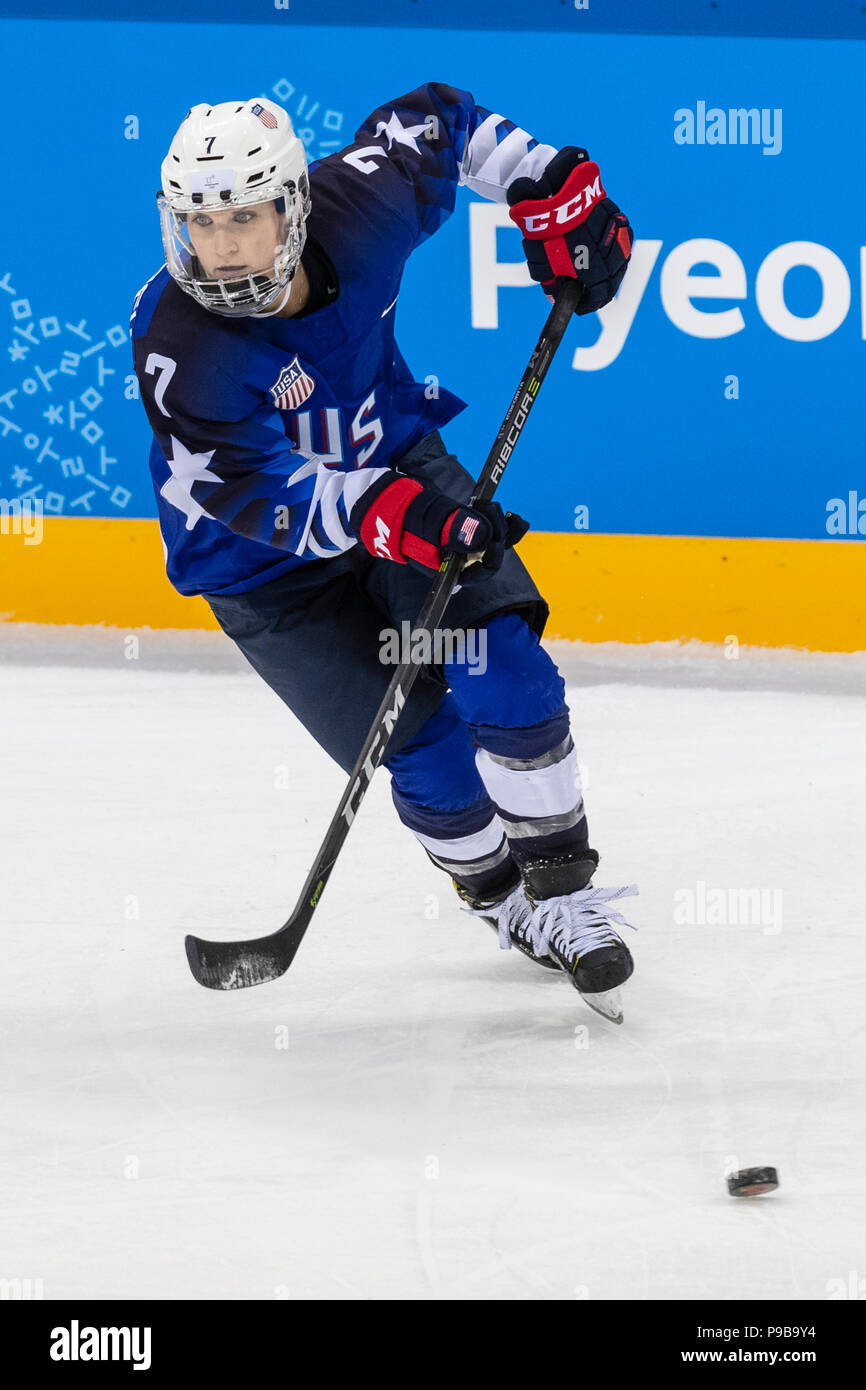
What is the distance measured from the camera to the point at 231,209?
1.90 meters

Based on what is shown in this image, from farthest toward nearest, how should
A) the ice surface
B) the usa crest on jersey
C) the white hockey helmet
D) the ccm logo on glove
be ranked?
the ccm logo on glove → the usa crest on jersey → the white hockey helmet → the ice surface

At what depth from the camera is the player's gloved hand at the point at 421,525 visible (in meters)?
1.91

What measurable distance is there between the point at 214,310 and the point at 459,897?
3.33ft

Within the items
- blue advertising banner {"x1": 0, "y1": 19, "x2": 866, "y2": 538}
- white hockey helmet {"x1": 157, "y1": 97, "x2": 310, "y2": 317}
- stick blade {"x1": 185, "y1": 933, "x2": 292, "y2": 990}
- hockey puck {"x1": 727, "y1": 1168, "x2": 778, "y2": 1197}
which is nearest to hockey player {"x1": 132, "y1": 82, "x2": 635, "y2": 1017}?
white hockey helmet {"x1": 157, "y1": 97, "x2": 310, "y2": 317}

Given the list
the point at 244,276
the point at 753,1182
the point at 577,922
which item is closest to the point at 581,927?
the point at 577,922

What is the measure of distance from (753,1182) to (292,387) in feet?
3.41

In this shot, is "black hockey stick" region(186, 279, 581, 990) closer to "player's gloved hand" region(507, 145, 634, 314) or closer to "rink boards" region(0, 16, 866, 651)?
"player's gloved hand" region(507, 145, 634, 314)

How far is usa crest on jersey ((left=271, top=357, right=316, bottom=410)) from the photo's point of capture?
79.4 inches

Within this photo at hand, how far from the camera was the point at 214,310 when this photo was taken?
1.95 m

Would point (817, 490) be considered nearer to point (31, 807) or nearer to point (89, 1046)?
point (31, 807)

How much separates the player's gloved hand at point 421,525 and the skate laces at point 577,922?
49 centimetres

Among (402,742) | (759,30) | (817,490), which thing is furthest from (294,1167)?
(759,30)

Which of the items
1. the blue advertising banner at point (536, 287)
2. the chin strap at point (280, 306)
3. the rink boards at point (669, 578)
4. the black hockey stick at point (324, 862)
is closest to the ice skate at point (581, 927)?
the black hockey stick at point (324, 862)

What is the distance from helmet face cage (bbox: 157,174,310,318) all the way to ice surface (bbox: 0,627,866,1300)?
92 cm
